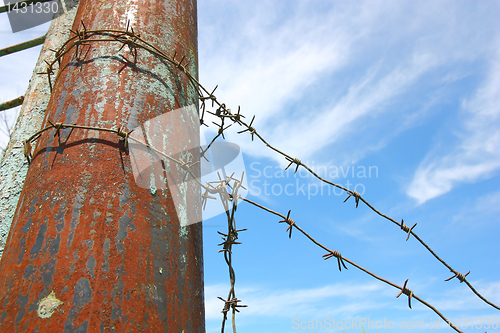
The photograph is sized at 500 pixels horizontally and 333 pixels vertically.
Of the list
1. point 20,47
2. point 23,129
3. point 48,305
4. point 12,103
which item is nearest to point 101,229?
point 48,305

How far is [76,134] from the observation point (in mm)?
1084

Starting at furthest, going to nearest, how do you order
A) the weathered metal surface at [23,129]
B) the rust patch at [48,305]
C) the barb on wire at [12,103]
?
the barb on wire at [12,103]
the weathered metal surface at [23,129]
the rust patch at [48,305]

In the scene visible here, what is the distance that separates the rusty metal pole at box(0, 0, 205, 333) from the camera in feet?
2.87

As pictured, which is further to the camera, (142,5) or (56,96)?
(142,5)

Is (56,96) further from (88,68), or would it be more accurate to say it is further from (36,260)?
(36,260)

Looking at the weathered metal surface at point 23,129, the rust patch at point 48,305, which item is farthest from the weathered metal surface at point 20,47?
the rust patch at point 48,305

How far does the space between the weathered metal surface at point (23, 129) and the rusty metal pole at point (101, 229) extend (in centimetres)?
98

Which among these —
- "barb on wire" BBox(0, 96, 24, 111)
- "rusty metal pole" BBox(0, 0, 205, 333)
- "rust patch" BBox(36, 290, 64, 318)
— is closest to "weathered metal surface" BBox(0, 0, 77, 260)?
"barb on wire" BBox(0, 96, 24, 111)

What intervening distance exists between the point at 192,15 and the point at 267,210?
0.97 m

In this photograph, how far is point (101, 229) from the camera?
945mm

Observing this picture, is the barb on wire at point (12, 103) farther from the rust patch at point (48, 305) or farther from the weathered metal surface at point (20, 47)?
the rust patch at point (48, 305)

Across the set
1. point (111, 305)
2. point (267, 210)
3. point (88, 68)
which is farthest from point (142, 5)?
point (111, 305)

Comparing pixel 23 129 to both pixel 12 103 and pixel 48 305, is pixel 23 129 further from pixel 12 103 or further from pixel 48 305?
pixel 48 305

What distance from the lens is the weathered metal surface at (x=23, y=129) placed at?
74.7 inches
